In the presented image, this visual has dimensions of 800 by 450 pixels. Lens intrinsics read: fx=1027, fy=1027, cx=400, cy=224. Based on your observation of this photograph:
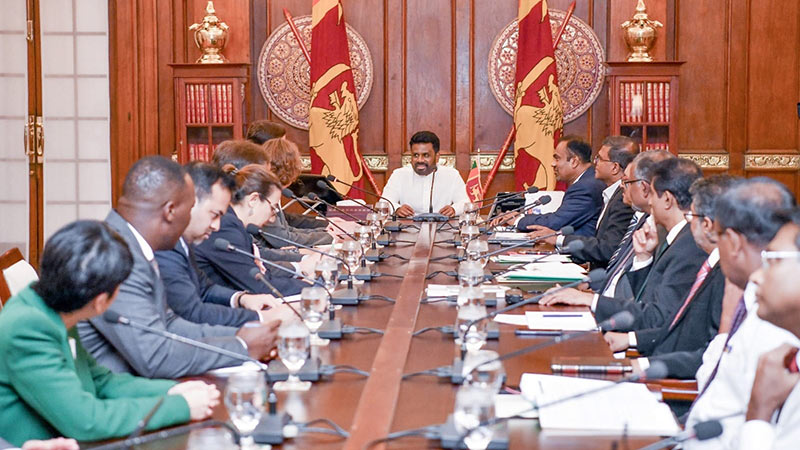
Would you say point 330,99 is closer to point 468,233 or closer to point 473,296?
point 468,233

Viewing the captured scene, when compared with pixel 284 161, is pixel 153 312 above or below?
below

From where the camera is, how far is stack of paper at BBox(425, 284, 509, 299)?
132 inches

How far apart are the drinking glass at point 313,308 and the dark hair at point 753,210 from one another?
3.33 feet

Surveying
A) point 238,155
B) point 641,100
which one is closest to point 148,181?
point 238,155

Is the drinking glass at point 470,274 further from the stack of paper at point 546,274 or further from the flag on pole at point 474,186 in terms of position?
the flag on pole at point 474,186

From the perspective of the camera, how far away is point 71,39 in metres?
7.88

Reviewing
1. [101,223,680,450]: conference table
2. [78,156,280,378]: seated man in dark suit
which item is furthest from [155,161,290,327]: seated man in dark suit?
[101,223,680,450]: conference table

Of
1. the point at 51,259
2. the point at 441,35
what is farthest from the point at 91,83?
the point at 51,259

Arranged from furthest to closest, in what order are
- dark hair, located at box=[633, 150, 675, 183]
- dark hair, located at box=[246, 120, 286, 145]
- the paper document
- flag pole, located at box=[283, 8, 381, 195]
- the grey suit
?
1. flag pole, located at box=[283, 8, 381, 195]
2. dark hair, located at box=[246, 120, 286, 145]
3. dark hair, located at box=[633, 150, 675, 183]
4. the paper document
5. the grey suit

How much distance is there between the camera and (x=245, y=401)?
184 cm

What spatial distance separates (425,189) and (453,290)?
3.45 meters

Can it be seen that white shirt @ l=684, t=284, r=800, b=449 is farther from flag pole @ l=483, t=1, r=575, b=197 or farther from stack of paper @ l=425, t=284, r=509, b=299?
flag pole @ l=483, t=1, r=575, b=197

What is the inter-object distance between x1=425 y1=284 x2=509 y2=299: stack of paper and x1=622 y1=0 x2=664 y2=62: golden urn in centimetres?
427

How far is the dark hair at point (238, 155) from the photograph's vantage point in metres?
4.29
